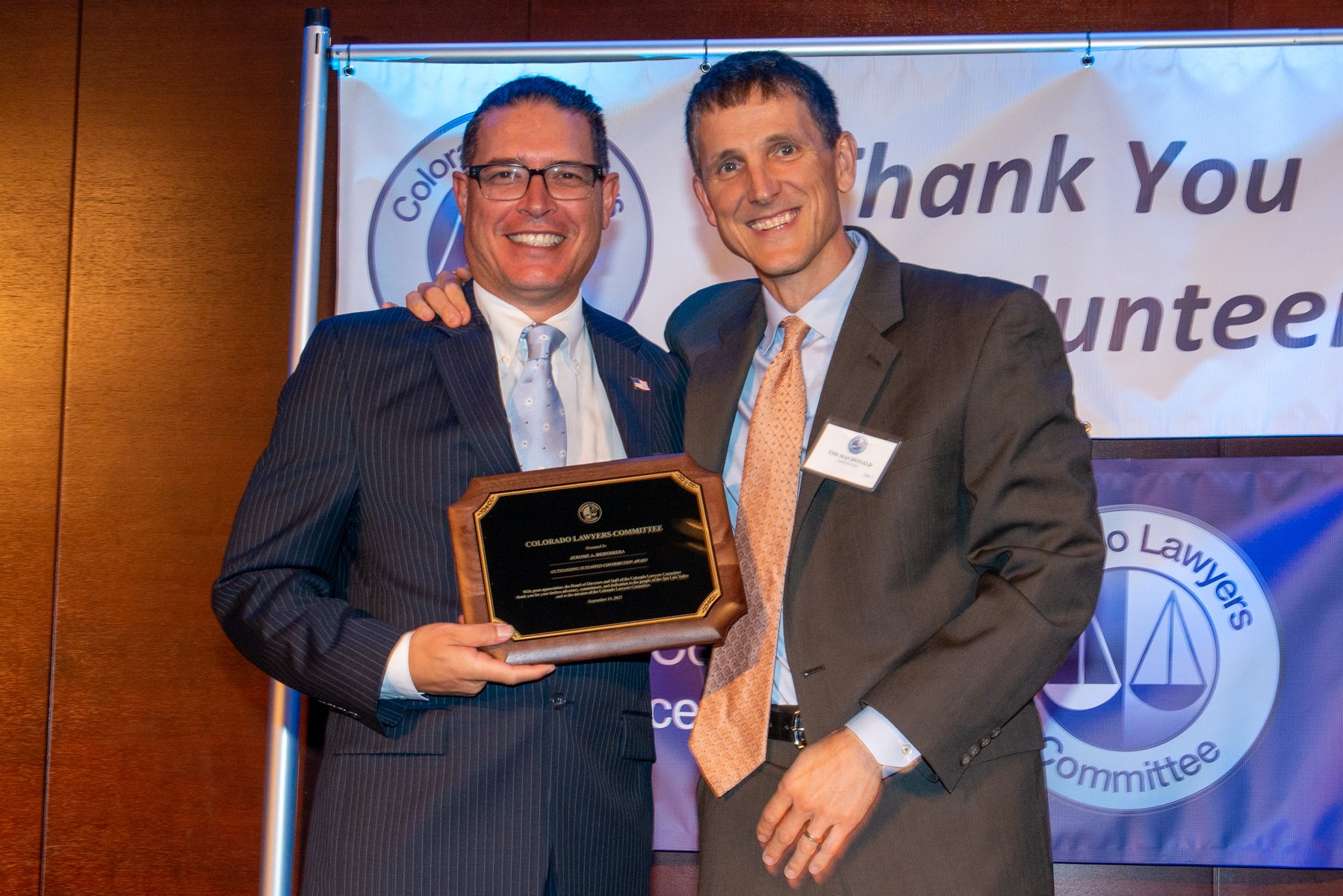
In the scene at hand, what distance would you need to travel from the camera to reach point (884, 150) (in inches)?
129

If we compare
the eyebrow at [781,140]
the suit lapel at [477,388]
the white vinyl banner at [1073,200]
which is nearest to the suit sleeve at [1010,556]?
the eyebrow at [781,140]

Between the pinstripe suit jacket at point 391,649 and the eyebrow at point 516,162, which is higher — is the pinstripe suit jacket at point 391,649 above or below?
below

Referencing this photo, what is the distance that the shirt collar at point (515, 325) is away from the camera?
2338mm

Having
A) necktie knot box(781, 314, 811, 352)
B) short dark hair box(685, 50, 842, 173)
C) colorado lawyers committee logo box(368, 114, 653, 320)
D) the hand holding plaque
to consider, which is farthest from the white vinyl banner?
the hand holding plaque

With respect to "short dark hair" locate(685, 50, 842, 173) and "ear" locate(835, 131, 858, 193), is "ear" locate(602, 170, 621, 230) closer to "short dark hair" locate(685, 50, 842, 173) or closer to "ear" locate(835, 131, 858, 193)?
"short dark hair" locate(685, 50, 842, 173)

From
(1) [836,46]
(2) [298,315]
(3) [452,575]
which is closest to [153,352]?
(2) [298,315]

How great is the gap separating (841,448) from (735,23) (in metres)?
2.21

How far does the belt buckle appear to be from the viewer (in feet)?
6.22

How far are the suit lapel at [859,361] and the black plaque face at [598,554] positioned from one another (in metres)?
0.22

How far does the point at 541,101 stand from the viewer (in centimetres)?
238

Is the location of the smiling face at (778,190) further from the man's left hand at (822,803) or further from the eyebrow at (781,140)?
the man's left hand at (822,803)

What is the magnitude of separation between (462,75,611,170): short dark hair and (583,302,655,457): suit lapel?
1.12 feet

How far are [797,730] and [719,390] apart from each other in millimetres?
649

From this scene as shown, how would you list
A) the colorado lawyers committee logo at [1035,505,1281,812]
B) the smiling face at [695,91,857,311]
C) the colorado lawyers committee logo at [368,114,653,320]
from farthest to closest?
1. the colorado lawyers committee logo at [368,114,653,320]
2. the colorado lawyers committee logo at [1035,505,1281,812]
3. the smiling face at [695,91,857,311]
